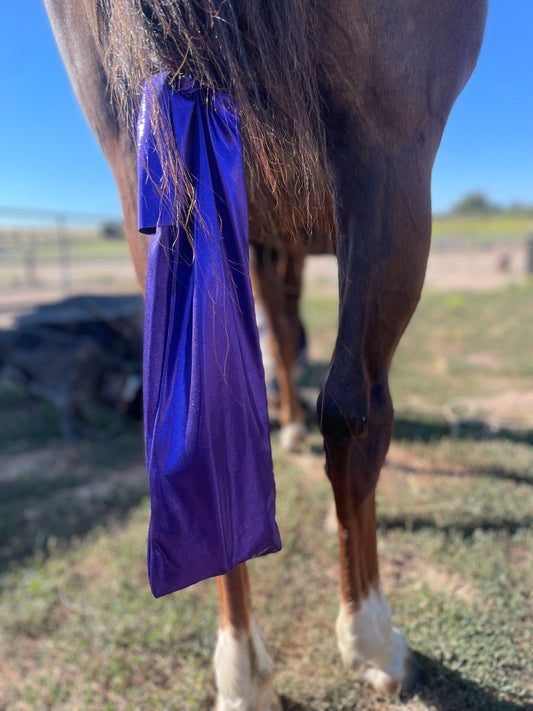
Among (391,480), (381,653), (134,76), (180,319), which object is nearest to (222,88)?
(134,76)

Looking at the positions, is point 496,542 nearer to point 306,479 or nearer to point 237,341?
point 306,479

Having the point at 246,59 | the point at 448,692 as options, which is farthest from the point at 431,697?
the point at 246,59

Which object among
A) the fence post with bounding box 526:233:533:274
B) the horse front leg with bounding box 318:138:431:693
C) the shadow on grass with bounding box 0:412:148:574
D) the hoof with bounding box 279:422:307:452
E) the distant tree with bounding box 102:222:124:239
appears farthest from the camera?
the fence post with bounding box 526:233:533:274

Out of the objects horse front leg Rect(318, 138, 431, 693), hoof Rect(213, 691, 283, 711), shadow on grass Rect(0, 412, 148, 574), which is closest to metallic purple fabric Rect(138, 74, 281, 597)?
horse front leg Rect(318, 138, 431, 693)

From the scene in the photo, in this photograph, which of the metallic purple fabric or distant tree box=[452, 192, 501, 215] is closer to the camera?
Answer: the metallic purple fabric

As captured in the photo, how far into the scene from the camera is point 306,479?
112 inches

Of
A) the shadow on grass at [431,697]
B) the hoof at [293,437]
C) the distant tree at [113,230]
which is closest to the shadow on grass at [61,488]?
the hoof at [293,437]

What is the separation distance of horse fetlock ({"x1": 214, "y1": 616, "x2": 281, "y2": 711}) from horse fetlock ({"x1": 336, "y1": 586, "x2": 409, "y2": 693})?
238 mm

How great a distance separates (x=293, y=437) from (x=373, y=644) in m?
1.92

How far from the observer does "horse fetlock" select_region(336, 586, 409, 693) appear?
1345 mm

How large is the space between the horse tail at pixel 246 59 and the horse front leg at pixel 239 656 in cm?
102

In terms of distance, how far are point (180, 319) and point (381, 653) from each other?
1116mm

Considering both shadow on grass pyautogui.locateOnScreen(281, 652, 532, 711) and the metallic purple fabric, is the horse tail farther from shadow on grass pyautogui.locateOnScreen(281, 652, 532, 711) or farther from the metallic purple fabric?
shadow on grass pyautogui.locateOnScreen(281, 652, 532, 711)

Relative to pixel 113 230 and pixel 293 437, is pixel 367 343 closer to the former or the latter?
pixel 293 437
